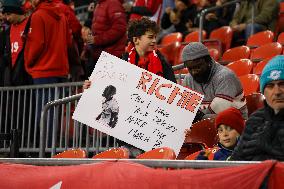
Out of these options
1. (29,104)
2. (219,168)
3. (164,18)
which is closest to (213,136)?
(219,168)

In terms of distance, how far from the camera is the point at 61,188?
6266 millimetres

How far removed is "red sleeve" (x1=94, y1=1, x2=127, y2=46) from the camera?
477 inches

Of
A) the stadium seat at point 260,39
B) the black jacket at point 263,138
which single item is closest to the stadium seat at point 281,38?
the stadium seat at point 260,39

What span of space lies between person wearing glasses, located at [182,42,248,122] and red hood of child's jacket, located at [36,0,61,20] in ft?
11.2

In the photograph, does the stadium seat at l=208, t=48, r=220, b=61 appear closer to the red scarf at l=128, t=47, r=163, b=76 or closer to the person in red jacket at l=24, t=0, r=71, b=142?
the person in red jacket at l=24, t=0, r=71, b=142

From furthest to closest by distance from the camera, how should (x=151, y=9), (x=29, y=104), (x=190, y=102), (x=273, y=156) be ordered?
1. (x=151, y=9)
2. (x=29, y=104)
3. (x=190, y=102)
4. (x=273, y=156)

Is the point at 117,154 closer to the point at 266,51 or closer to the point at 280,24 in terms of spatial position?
the point at 266,51

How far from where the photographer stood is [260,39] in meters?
12.0

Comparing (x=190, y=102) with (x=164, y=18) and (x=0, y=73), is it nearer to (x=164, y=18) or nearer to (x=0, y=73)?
(x=0, y=73)

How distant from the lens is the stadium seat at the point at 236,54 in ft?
38.0

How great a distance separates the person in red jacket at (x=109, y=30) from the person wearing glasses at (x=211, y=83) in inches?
154

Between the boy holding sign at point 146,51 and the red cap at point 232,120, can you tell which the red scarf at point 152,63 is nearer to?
the boy holding sign at point 146,51

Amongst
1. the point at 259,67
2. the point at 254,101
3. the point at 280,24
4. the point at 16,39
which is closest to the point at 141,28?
the point at 254,101

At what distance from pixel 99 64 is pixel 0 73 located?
3795mm
